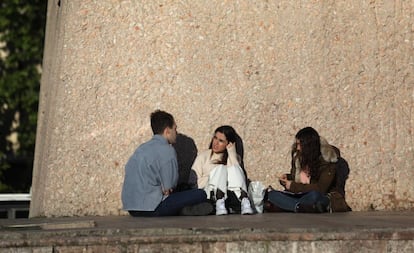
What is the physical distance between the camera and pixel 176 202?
10898mm

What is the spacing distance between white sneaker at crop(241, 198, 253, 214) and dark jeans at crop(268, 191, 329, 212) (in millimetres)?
296

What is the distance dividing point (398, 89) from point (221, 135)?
1913 mm

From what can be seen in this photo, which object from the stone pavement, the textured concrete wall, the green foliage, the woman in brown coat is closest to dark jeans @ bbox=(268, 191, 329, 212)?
the woman in brown coat

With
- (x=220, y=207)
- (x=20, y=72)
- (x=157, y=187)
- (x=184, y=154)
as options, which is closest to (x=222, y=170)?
(x=220, y=207)

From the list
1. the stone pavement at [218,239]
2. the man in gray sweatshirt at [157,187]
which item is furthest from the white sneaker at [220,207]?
the stone pavement at [218,239]

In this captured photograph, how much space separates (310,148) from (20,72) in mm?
10832

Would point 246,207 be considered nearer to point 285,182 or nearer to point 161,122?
point 285,182

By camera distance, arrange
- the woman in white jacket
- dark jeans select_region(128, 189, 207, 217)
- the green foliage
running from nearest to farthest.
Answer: dark jeans select_region(128, 189, 207, 217), the woman in white jacket, the green foliage

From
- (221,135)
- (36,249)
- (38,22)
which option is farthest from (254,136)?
(38,22)

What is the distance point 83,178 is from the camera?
38.6ft

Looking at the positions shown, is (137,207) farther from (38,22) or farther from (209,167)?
(38,22)

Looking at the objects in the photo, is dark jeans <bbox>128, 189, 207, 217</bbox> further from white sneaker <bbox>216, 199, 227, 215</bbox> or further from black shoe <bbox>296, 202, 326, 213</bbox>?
A: black shoe <bbox>296, 202, 326, 213</bbox>

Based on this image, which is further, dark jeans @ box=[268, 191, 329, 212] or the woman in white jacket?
the woman in white jacket

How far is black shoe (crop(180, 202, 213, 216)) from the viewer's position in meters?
10.9
